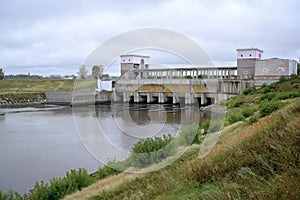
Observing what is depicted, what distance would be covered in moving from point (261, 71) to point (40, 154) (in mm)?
35458

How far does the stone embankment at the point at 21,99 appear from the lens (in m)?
50.3

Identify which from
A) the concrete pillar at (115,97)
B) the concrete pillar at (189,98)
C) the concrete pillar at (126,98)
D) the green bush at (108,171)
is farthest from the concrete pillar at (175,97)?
the green bush at (108,171)

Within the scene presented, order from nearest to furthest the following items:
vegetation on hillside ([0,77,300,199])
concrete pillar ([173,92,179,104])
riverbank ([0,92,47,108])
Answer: vegetation on hillside ([0,77,300,199]) < concrete pillar ([173,92,179,104]) < riverbank ([0,92,47,108])

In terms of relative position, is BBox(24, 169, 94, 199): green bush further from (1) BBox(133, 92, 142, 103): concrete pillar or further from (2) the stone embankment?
(2) the stone embankment

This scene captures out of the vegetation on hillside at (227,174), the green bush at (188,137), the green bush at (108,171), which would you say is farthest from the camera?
the green bush at (188,137)

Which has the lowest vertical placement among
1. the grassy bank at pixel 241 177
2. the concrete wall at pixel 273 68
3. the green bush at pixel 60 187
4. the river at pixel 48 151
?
the river at pixel 48 151

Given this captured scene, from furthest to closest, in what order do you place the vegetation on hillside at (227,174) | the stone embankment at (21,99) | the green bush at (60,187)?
the stone embankment at (21,99), the green bush at (60,187), the vegetation on hillside at (227,174)

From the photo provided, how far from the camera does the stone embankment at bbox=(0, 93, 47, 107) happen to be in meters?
50.3

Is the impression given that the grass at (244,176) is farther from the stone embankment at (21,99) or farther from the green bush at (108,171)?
the stone embankment at (21,99)

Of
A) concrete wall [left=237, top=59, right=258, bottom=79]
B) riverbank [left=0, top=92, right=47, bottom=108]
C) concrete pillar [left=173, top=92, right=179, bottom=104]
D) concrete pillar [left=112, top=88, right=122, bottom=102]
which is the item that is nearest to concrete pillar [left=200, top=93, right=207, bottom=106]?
concrete pillar [left=173, top=92, right=179, bottom=104]

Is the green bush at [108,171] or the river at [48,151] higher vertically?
the green bush at [108,171]

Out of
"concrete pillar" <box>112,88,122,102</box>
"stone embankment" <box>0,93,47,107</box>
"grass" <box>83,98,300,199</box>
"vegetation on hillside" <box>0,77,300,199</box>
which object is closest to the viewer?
"grass" <box>83,98,300,199</box>

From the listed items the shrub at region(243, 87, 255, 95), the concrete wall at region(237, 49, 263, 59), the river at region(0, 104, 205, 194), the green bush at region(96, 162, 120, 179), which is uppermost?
the concrete wall at region(237, 49, 263, 59)

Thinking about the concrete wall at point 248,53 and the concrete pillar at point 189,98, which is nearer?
the concrete pillar at point 189,98
